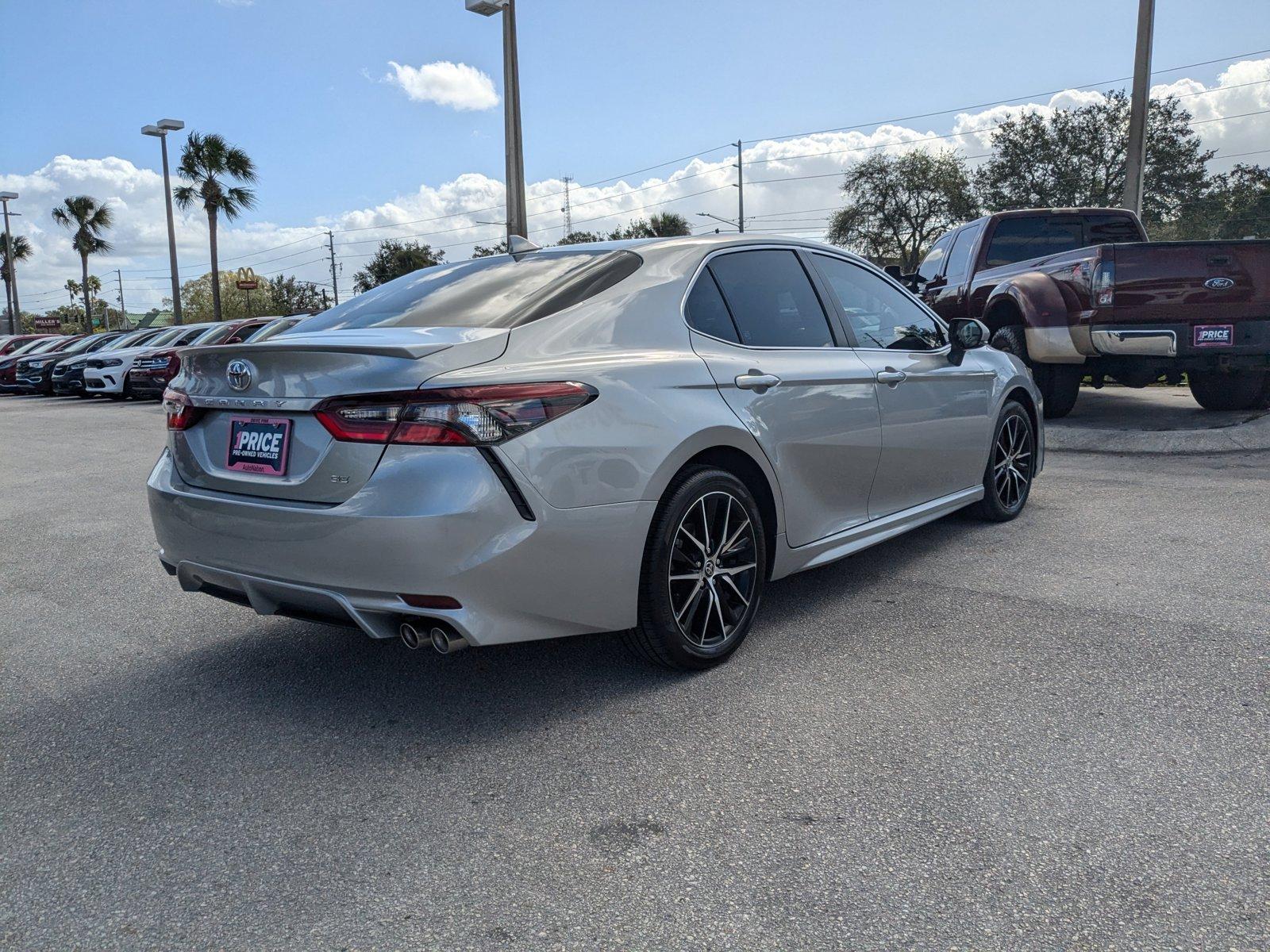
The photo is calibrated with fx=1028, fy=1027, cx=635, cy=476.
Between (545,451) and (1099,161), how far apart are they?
4556 centimetres

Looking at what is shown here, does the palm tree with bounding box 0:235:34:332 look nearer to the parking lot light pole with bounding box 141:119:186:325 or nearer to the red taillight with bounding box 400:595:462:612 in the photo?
the parking lot light pole with bounding box 141:119:186:325

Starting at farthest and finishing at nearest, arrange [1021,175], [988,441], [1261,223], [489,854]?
[1021,175] → [1261,223] → [988,441] → [489,854]

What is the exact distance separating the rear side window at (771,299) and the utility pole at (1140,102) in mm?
13034

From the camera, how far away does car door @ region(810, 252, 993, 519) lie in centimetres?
466

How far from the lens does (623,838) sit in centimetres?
258

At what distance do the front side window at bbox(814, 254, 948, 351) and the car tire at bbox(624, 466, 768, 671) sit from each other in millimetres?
1337

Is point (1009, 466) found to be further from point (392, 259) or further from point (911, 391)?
point (392, 259)

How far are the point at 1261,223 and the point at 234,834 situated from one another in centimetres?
4439

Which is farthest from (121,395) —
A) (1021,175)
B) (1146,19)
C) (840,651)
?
(1021,175)

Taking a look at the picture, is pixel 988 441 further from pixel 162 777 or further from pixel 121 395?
pixel 121 395

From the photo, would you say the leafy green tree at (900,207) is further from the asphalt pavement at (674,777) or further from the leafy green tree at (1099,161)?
the asphalt pavement at (674,777)

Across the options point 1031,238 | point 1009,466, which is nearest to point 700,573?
point 1009,466

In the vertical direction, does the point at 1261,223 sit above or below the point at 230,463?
above

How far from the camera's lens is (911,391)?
4.82m
